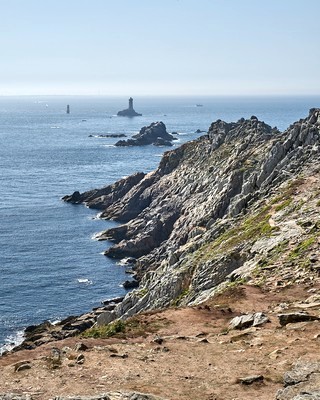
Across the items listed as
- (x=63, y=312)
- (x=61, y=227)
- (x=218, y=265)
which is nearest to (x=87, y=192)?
(x=61, y=227)

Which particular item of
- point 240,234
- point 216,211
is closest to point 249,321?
point 240,234

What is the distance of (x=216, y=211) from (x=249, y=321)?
5822 cm

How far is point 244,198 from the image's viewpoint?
2793 inches

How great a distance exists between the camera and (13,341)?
66.3 meters

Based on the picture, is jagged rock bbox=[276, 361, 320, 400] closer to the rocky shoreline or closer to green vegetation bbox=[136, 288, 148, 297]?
the rocky shoreline

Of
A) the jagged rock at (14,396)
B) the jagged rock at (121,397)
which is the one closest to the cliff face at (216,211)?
the jagged rock at (121,397)

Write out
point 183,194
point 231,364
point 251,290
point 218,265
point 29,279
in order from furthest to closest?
point 183,194 → point 29,279 → point 218,265 → point 251,290 → point 231,364

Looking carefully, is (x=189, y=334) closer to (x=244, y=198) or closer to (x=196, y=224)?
(x=244, y=198)

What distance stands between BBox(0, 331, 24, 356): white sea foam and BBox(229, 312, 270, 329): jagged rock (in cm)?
4116

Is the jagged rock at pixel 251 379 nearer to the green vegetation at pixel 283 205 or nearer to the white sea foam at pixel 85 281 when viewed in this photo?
the green vegetation at pixel 283 205

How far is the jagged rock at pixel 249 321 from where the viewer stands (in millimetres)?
29123

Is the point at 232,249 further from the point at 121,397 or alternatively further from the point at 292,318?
the point at 121,397

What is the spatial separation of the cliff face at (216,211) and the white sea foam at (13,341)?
14551mm

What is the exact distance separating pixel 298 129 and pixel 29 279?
150 feet
